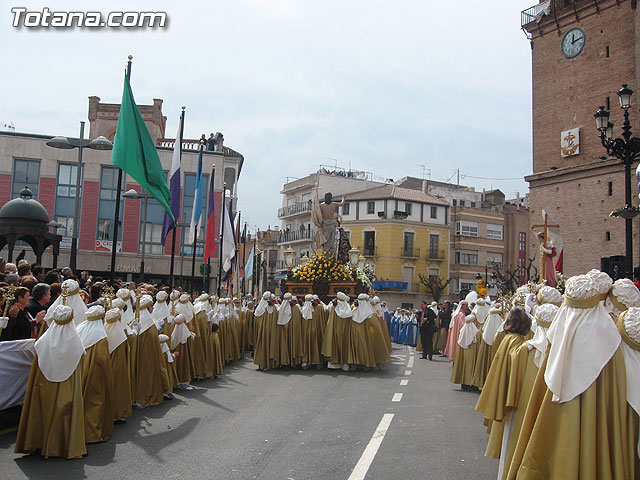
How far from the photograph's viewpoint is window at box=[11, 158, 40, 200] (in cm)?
3916

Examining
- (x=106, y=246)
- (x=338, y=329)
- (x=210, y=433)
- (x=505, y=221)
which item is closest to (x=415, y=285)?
(x=505, y=221)

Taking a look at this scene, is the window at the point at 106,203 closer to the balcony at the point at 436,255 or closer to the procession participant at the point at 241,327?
the procession participant at the point at 241,327

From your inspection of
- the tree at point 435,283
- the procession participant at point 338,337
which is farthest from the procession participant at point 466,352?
the tree at point 435,283

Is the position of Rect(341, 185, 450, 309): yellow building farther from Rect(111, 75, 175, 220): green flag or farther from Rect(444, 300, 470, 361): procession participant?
Rect(111, 75, 175, 220): green flag

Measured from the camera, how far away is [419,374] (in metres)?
14.6

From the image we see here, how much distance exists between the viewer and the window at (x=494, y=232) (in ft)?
213

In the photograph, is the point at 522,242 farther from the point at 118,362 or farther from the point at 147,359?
the point at 118,362

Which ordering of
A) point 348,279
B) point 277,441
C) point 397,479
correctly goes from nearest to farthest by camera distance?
point 397,479
point 277,441
point 348,279

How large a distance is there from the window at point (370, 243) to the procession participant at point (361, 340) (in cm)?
4636

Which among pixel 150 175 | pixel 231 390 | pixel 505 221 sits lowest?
pixel 231 390

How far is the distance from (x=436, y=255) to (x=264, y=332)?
49.6 m

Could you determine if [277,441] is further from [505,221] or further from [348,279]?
[505,221]

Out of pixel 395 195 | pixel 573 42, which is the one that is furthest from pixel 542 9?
pixel 395 195

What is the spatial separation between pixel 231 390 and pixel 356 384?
8.57 ft
